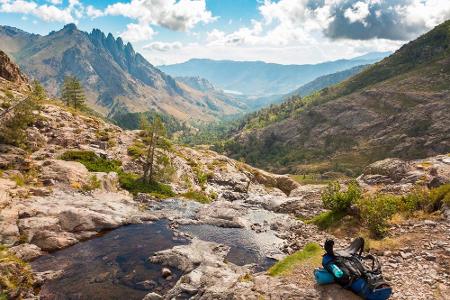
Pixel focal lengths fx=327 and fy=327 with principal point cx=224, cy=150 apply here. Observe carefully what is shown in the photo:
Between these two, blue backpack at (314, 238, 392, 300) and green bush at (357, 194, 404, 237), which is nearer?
blue backpack at (314, 238, 392, 300)

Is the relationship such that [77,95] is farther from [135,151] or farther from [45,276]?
[45,276]

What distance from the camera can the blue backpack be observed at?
15.9m

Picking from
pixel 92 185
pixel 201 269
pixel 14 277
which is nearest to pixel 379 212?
pixel 201 269

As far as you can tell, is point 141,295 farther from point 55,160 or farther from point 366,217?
point 55,160

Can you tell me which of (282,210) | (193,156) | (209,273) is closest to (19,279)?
(209,273)

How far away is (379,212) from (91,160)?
52477mm

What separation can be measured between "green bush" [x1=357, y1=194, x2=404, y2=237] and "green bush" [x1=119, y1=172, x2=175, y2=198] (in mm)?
40283

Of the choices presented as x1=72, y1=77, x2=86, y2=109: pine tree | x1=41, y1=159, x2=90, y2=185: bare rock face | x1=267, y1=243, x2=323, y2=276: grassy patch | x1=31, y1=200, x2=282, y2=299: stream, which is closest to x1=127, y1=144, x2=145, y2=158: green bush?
x1=41, y1=159, x2=90, y2=185: bare rock face

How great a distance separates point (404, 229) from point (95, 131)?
74.1m

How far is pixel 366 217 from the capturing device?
3378cm

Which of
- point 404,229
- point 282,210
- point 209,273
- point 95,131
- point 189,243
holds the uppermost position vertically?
point 95,131

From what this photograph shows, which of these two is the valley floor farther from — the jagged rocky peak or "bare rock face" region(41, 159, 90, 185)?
the jagged rocky peak

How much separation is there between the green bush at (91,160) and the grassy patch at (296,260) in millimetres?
46121

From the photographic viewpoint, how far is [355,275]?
16453mm
